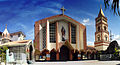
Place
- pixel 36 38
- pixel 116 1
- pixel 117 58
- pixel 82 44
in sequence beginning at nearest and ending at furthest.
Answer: pixel 116 1 < pixel 117 58 < pixel 36 38 < pixel 82 44

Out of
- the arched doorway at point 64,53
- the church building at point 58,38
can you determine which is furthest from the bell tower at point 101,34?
the arched doorway at point 64,53

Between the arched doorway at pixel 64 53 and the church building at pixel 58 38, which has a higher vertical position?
the church building at pixel 58 38

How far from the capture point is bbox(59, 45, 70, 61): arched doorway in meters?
34.2

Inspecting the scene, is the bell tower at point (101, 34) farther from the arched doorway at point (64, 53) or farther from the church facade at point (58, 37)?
the arched doorway at point (64, 53)

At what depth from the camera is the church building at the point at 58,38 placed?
32.4 m

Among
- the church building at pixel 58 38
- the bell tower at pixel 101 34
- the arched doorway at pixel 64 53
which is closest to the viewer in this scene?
the church building at pixel 58 38

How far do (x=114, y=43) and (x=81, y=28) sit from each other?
996 centimetres

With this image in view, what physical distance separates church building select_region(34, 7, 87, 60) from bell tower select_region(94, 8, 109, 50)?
516 inches

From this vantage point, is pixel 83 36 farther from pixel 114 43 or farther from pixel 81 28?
pixel 114 43

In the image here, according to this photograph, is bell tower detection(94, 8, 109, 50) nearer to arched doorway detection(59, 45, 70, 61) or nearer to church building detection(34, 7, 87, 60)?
church building detection(34, 7, 87, 60)

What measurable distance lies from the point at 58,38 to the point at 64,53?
4.65m

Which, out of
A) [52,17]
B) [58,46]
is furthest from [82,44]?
[52,17]

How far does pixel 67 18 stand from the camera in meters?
35.1

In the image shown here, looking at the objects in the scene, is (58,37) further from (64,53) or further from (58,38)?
(64,53)
